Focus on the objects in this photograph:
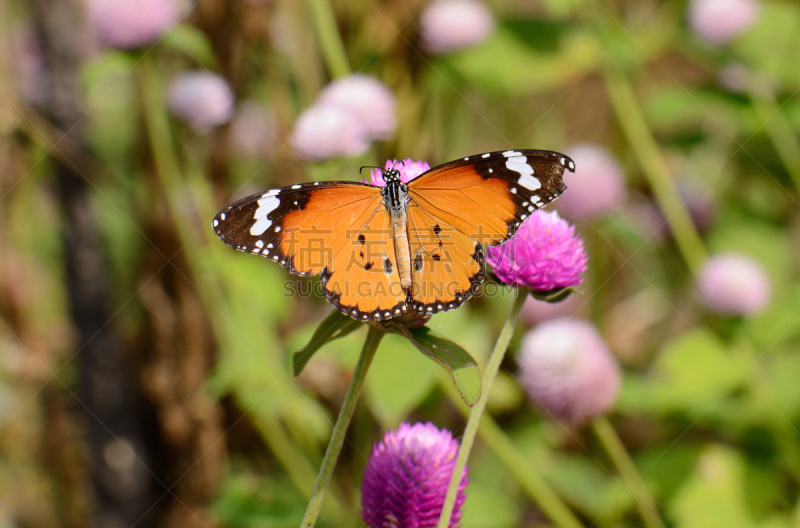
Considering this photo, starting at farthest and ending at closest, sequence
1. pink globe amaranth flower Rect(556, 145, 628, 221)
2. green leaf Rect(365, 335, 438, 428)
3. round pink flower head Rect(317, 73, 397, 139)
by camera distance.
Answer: pink globe amaranth flower Rect(556, 145, 628, 221) → round pink flower head Rect(317, 73, 397, 139) → green leaf Rect(365, 335, 438, 428)

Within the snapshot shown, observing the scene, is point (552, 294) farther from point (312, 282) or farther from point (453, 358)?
point (312, 282)

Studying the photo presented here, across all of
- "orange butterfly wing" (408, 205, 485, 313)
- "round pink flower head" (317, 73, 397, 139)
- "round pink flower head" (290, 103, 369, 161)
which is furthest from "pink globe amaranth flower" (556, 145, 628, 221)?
"orange butterfly wing" (408, 205, 485, 313)

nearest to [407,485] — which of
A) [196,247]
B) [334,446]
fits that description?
[334,446]

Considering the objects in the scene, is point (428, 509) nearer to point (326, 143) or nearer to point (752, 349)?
point (326, 143)

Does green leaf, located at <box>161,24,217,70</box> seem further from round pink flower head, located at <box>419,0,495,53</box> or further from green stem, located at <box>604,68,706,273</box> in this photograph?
green stem, located at <box>604,68,706,273</box>

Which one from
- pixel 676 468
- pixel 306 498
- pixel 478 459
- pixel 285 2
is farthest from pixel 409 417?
pixel 285 2

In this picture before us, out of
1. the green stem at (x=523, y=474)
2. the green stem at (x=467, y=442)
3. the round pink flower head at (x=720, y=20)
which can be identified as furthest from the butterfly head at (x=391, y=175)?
the round pink flower head at (x=720, y=20)

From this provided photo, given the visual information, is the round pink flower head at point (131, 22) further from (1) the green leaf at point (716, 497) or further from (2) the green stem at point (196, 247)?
(1) the green leaf at point (716, 497)
